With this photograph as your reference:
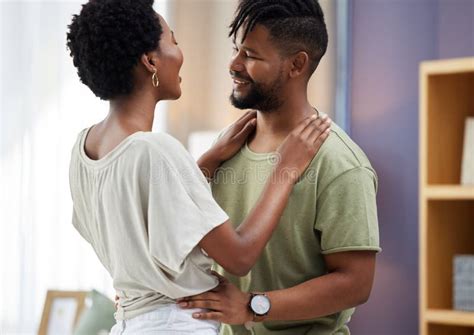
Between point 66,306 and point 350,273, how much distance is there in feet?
6.66

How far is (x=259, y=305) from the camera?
1594mm

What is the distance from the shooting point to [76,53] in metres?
1.52

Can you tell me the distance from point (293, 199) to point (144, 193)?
0.42 m

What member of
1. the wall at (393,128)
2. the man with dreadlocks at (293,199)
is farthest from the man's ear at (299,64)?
the wall at (393,128)

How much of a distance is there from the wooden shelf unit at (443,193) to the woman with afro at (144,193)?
5.28ft

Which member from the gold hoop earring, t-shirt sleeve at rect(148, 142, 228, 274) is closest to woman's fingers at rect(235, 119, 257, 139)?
the gold hoop earring

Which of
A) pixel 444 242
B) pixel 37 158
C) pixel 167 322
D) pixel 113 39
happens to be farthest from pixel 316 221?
pixel 37 158

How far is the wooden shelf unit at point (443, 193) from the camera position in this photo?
3039mm

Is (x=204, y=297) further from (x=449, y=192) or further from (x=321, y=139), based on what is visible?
(x=449, y=192)

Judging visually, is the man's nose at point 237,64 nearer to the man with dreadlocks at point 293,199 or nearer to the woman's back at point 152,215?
the man with dreadlocks at point 293,199

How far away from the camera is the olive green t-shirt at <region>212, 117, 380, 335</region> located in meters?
1.68

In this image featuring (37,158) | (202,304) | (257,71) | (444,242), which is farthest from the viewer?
(37,158)

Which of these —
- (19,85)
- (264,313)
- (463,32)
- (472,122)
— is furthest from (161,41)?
(19,85)

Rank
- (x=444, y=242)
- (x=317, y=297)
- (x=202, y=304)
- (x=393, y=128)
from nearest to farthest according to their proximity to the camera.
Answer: (x=202, y=304), (x=317, y=297), (x=444, y=242), (x=393, y=128)
